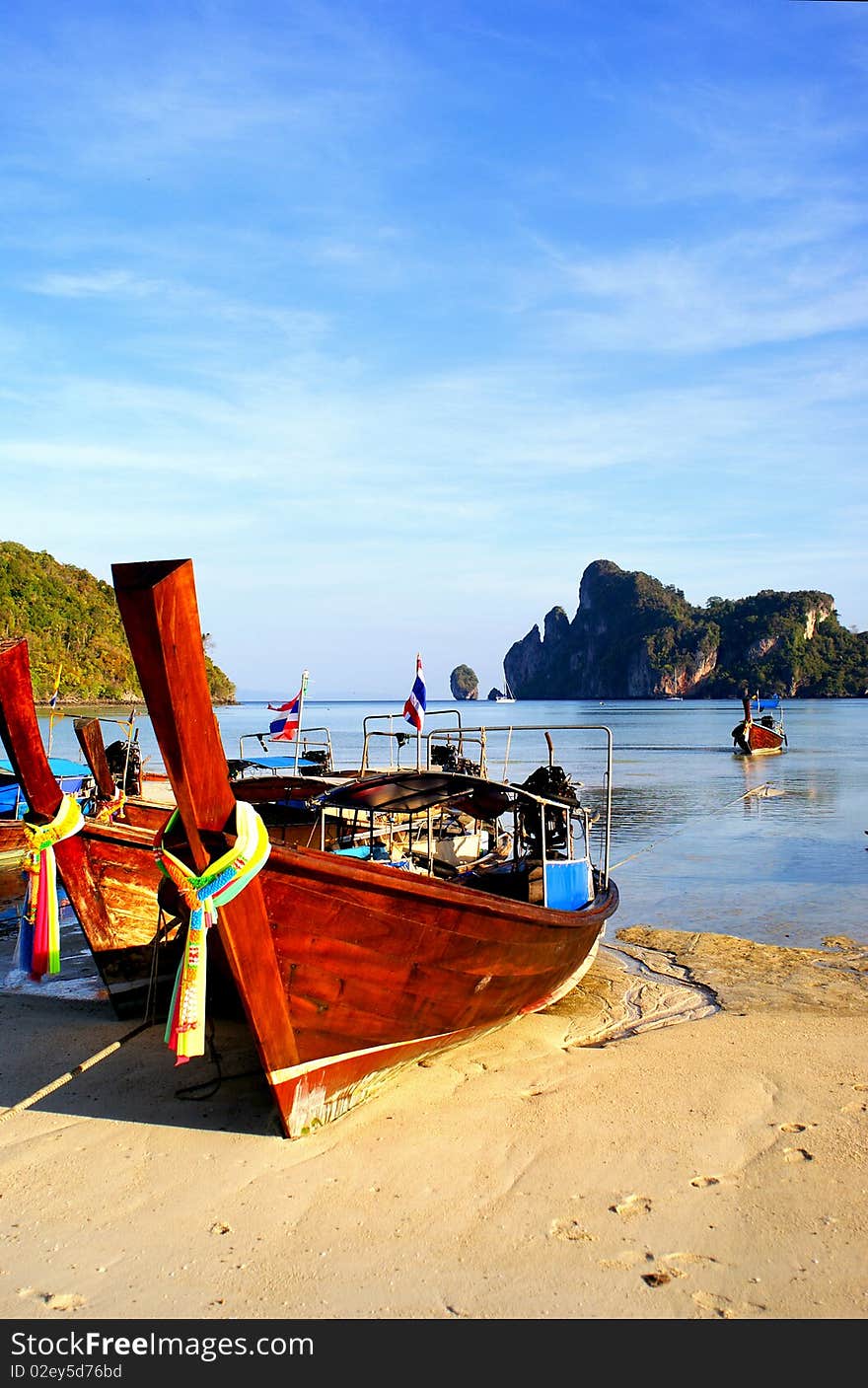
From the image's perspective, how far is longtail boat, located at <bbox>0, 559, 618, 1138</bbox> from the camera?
4.51m

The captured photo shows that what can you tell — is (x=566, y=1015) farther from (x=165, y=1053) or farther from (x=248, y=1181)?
(x=248, y=1181)

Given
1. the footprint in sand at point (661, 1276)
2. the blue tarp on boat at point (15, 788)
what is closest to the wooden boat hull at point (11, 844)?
the blue tarp on boat at point (15, 788)

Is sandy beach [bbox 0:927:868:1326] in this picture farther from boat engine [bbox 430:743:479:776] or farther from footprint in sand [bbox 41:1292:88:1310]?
boat engine [bbox 430:743:479:776]

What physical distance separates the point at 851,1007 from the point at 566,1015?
2.51m

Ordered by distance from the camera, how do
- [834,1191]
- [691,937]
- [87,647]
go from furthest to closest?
[87,647] < [691,937] < [834,1191]

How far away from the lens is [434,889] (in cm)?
576

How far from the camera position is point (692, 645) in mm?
142250

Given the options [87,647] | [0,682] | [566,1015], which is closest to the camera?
[0,682]

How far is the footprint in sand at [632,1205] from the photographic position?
15.0ft

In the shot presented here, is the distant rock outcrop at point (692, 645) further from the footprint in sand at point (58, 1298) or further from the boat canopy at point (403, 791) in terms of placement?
the footprint in sand at point (58, 1298)

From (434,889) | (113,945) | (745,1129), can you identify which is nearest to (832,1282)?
(745,1129)

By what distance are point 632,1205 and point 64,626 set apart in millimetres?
80404

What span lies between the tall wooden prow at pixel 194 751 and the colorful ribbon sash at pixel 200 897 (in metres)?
0.06

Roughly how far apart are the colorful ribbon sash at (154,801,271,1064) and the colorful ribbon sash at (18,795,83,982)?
227 cm
